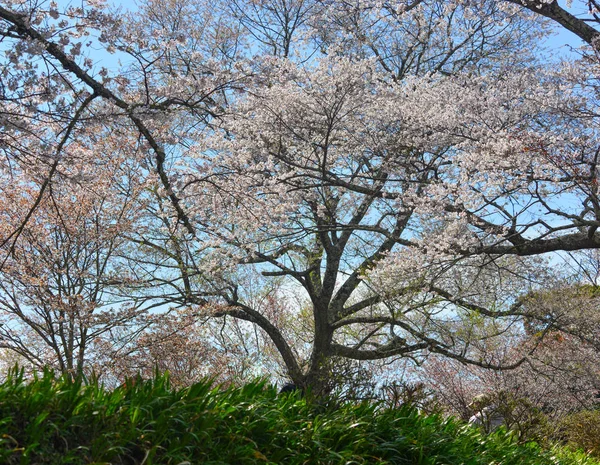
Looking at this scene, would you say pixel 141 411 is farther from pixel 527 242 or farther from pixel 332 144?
pixel 332 144

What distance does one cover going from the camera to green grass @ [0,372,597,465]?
9.58 feet

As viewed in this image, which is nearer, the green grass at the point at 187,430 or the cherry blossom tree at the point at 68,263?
the green grass at the point at 187,430

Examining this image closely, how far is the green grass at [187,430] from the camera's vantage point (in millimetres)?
2921

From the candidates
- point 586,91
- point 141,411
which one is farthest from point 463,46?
point 141,411

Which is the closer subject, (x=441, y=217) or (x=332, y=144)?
(x=441, y=217)

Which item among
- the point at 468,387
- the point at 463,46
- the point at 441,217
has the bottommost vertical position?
the point at 468,387

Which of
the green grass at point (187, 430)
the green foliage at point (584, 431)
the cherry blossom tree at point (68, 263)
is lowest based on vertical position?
the green grass at point (187, 430)

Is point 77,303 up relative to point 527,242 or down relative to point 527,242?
down

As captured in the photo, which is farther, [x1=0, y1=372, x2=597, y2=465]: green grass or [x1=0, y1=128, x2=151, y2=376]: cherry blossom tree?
[x1=0, y1=128, x2=151, y2=376]: cherry blossom tree

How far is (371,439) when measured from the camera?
397 centimetres

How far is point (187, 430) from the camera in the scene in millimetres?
3184

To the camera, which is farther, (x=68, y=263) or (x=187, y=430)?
(x=68, y=263)

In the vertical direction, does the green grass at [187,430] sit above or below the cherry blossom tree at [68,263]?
below

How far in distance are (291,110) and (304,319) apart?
4.97 meters
